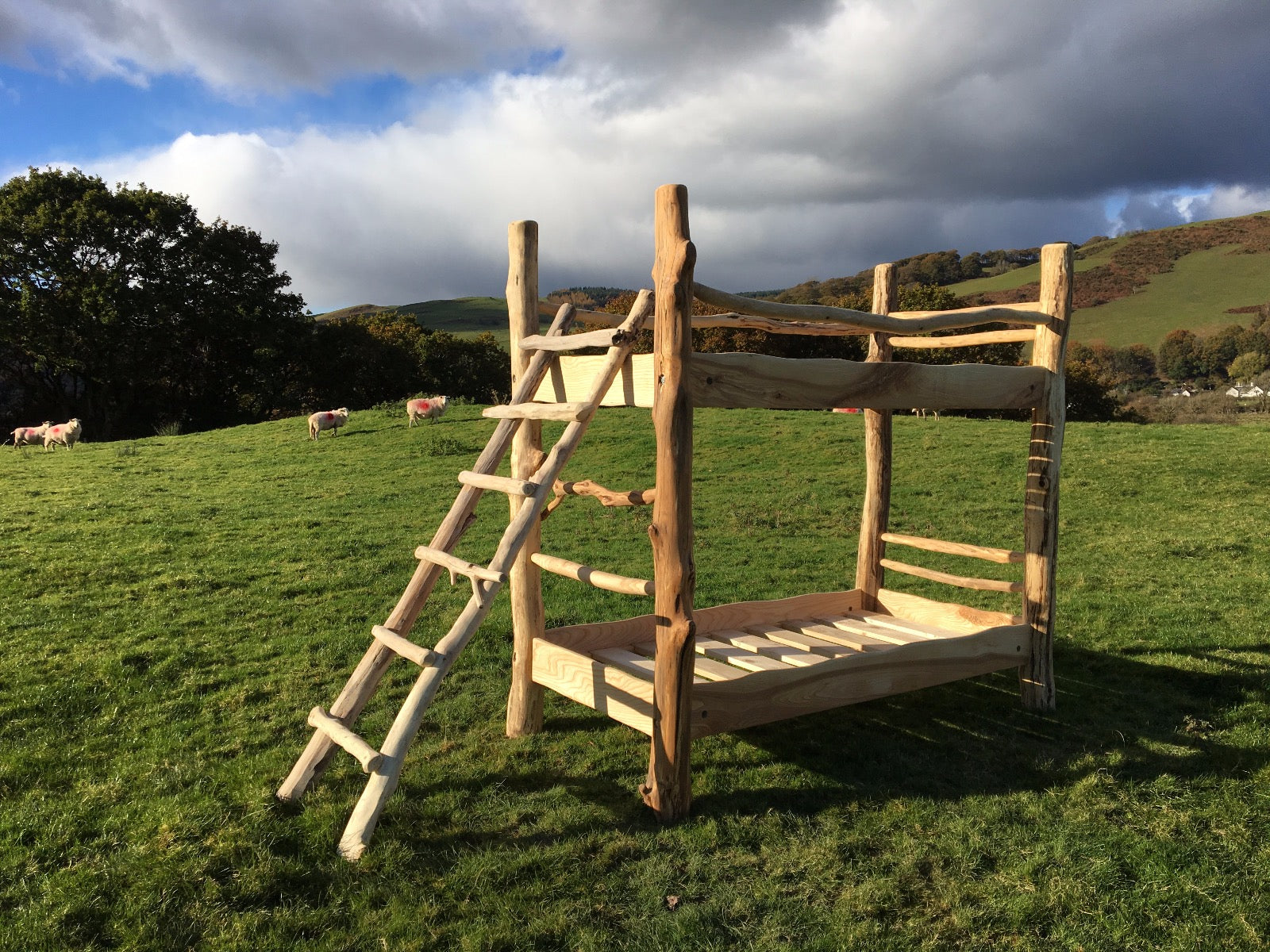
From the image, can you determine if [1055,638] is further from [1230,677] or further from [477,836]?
[477,836]

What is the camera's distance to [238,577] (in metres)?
9.46

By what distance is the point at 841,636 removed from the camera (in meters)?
6.52

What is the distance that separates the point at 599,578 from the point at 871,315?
8.20 feet

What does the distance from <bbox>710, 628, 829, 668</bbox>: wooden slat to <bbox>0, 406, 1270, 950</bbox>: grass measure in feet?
1.69

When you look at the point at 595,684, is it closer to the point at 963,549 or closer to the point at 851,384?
the point at 851,384

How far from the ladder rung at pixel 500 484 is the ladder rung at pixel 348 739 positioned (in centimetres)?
146

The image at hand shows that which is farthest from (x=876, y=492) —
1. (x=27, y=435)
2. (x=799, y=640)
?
(x=27, y=435)

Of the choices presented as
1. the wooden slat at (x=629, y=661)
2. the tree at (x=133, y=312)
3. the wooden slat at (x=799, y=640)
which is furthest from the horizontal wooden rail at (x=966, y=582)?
the tree at (x=133, y=312)

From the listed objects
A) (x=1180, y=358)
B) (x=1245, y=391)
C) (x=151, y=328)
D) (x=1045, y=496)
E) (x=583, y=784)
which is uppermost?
(x=151, y=328)

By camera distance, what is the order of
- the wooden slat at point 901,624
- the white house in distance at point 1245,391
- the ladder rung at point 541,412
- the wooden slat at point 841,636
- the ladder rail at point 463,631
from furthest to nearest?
the white house in distance at point 1245,391 < the wooden slat at point 901,624 < the wooden slat at point 841,636 < the ladder rung at point 541,412 < the ladder rail at point 463,631

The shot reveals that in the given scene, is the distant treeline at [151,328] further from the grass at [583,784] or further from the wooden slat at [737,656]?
the wooden slat at [737,656]

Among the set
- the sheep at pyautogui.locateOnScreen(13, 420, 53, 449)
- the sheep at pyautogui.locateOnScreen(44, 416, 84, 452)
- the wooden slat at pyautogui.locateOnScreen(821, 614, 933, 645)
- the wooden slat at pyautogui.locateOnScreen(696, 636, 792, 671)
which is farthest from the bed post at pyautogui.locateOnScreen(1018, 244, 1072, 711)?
the sheep at pyautogui.locateOnScreen(13, 420, 53, 449)

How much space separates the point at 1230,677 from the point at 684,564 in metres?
5.26

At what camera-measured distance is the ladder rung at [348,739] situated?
4102 millimetres
